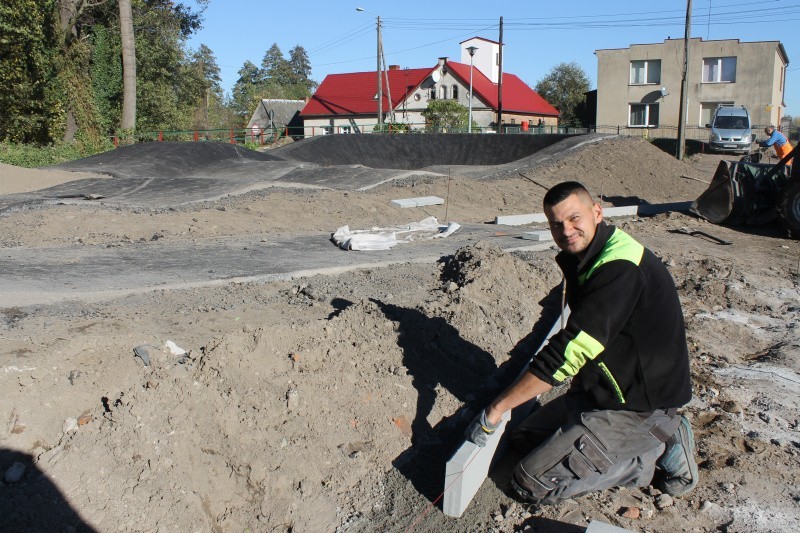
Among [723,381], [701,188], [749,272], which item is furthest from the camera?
[701,188]

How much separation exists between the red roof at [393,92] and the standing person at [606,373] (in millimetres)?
47678

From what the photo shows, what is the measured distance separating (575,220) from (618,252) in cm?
26

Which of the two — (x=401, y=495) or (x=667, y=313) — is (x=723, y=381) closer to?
(x=667, y=313)

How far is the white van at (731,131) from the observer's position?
99.1ft

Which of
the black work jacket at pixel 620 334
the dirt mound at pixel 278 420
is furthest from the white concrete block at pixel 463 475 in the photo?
the black work jacket at pixel 620 334

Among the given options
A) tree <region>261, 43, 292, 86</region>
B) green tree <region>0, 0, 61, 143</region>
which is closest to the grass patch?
green tree <region>0, 0, 61, 143</region>

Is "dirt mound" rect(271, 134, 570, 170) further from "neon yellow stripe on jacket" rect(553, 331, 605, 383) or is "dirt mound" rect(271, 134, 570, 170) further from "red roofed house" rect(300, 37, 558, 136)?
"neon yellow stripe on jacket" rect(553, 331, 605, 383)

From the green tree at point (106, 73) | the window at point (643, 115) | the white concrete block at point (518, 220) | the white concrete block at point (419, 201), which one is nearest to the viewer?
the white concrete block at point (518, 220)

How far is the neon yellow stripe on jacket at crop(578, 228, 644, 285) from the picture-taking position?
3301mm

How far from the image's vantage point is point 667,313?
3428 mm

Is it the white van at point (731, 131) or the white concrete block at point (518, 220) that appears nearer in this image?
the white concrete block at point (518, 220)

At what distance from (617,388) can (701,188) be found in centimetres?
1703

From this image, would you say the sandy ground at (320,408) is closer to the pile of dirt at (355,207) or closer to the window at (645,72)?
the pile of dirt at (355,207)

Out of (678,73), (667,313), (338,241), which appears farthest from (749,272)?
(678,73)
